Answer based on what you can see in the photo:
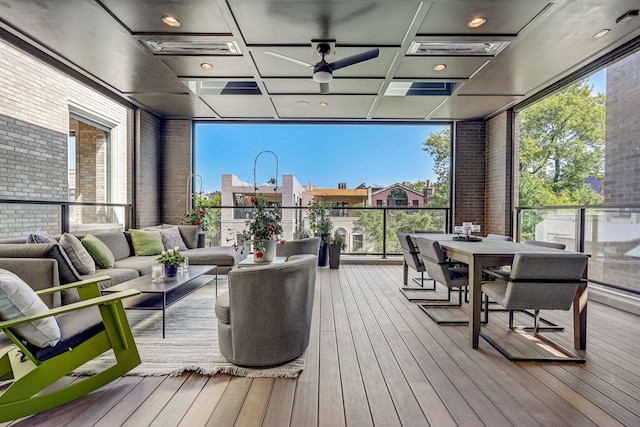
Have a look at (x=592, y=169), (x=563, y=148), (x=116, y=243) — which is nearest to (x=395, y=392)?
(x=116, y=243)

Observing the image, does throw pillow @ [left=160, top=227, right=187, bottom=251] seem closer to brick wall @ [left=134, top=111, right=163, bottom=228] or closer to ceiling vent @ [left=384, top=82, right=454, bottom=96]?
brick wall @ [left=134, top=111, right=163, bottom=228]

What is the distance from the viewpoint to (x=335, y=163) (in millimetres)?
6777

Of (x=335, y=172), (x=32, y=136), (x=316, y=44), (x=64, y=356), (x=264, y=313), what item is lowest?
(x=64, y=356)

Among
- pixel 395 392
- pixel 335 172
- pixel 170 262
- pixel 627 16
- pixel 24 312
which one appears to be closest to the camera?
pixel 24 312

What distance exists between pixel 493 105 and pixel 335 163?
10.2 ft

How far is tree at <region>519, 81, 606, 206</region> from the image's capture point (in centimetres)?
415

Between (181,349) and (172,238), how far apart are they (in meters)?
Answer: 3.02

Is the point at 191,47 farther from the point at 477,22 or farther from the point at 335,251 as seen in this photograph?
the point at 335,251

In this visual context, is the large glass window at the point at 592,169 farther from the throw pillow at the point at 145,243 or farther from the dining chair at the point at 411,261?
the throw pillow at the point at 145,243

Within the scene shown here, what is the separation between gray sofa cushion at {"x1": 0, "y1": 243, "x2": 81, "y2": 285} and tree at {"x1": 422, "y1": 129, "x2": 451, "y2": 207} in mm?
5810

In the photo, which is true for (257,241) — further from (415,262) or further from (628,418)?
(628,418)

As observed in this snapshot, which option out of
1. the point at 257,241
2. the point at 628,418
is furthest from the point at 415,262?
the point at 628,418

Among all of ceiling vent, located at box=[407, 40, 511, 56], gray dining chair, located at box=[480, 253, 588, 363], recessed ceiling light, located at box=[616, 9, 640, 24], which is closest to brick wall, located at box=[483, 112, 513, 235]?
ceiling vent, located at box=[407, 40, 511, 56]

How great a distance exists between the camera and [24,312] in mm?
1704
